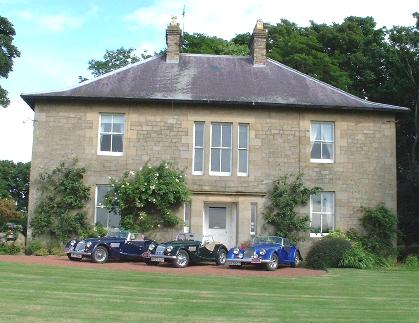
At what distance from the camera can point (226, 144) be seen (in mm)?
24094

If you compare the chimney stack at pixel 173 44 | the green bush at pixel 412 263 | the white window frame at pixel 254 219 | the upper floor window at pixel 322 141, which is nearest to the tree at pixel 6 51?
the chimney stack at pixel 173 44

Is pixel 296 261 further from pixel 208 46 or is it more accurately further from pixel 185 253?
pixel 208 46

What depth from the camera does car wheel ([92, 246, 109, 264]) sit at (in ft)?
61.8

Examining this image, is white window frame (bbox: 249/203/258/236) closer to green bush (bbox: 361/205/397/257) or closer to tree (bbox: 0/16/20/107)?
green bush (bbox: 361/205/397/257)

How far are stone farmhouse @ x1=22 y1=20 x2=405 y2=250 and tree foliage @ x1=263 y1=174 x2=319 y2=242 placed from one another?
13.9 inches

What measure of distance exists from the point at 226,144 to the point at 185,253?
6.73 metres

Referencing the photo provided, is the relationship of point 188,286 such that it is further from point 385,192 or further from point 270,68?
point 270,68

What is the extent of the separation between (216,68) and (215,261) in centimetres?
971

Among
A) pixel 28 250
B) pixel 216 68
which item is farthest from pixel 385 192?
pixel 28 250

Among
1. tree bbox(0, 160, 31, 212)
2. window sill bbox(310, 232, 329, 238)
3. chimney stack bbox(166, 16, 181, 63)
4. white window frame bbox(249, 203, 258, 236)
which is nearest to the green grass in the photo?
window sill bbox(310, 232, 329, 238)

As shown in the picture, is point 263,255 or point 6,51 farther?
point 6,51

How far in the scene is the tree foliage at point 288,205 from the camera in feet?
76.2

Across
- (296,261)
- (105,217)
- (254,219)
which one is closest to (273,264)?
(296,261)

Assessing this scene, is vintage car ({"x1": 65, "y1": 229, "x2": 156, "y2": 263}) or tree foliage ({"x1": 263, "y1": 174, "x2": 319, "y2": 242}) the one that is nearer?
vintage car ({"x1": 65, "y1": 229, "x2": 156, "y2": 263})
